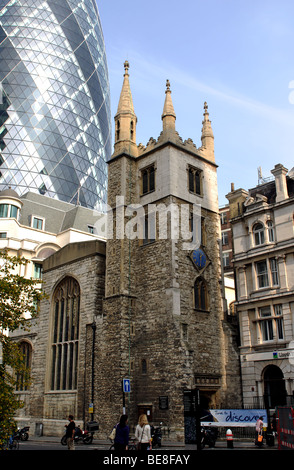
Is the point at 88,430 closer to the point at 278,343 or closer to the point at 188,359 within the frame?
the point at 188,359

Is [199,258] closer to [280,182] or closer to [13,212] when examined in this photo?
[280,182]

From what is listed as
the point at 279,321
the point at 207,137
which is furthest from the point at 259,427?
the point at 207,137

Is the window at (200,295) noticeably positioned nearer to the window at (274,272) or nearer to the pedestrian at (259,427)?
the window at (274,272)

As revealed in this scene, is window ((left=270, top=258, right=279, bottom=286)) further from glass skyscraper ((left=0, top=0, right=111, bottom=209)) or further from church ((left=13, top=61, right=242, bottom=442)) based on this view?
glass skyscraper ((left=0, top=0, right=111, bottom=209))

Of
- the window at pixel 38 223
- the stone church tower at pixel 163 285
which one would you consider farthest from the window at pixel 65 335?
the window at pixel 38 223

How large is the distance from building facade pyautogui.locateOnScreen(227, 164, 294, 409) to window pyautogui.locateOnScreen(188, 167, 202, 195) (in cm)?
420

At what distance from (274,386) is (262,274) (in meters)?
6.85

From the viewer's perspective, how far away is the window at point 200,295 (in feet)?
109

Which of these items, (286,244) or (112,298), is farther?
(112,298)

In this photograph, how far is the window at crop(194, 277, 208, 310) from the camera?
33.3 m

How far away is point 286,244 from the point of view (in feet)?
98.6

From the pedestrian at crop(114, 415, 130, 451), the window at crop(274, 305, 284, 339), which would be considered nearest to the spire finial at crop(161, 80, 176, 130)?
the window at crop(274, 305, 284, 339)
